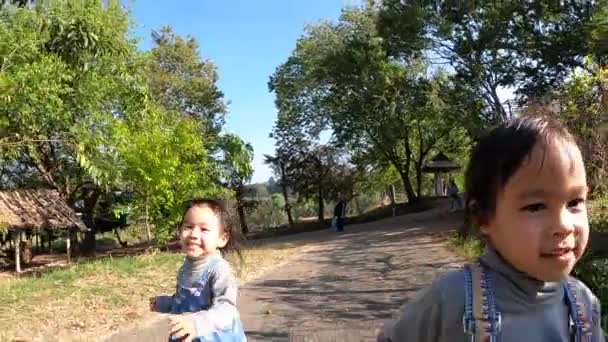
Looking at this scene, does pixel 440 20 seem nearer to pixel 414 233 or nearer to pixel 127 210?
pixel 414 233

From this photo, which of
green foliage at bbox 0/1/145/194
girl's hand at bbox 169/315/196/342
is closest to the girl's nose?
girl's hand at bbox 169/315/196/342

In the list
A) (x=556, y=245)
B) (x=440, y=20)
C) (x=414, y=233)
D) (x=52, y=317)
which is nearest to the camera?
(x=556, y=245)

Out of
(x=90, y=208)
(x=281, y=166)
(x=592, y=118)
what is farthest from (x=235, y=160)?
(x=592, y=118)

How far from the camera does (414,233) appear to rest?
20.5 meters

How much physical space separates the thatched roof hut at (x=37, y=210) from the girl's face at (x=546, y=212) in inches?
1038

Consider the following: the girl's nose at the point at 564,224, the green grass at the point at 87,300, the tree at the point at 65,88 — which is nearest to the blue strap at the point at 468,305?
the girl's nose at the point at 564,224

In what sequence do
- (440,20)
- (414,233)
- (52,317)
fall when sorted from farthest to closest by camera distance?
(440,20) → (414,233) → (52,317)

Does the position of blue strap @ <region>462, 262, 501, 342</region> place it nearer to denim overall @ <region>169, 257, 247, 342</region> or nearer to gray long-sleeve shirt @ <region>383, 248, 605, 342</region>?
gray long-sleeve shirt @ <region>383, 248, 605, 342</region>

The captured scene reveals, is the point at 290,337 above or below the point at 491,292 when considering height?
below

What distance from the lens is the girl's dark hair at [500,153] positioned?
139 cm

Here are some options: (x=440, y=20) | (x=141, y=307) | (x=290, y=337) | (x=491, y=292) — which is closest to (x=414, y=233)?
(x=440, y=20)

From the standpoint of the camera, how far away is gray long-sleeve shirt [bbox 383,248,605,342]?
138cm

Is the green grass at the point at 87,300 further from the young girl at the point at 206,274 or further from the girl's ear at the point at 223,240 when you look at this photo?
the young girl at the point at 206,274

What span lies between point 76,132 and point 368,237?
37.4 ft
